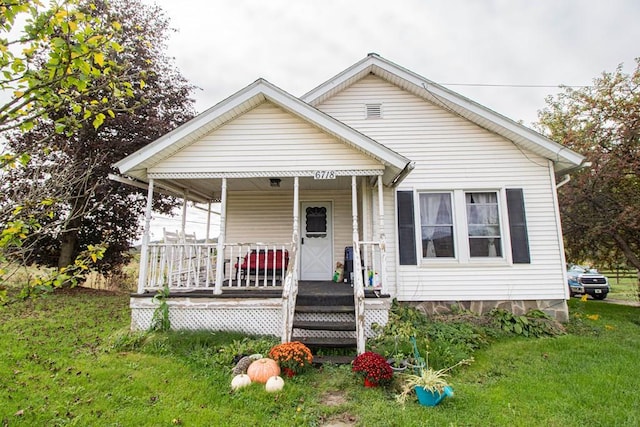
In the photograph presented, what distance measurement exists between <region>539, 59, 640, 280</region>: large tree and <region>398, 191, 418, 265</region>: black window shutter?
571 cm

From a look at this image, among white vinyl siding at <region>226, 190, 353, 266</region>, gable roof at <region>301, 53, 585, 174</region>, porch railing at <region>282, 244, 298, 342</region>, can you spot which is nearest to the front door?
white vinyl siding at <region>226, 190, 353, 266</region>

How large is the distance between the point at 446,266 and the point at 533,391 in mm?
3233

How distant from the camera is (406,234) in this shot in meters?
6.95

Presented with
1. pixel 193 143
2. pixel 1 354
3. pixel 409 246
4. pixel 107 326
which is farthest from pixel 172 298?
pixel 409 246

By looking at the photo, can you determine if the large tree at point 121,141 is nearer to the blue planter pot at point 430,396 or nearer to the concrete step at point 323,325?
the concrete step at point 323,325

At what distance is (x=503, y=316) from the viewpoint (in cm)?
645

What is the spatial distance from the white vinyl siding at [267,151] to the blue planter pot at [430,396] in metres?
3.92

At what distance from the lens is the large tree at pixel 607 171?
868cm

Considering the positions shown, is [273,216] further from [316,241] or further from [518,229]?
[518,229]

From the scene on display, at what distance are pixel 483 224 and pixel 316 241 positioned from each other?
3.98 metres

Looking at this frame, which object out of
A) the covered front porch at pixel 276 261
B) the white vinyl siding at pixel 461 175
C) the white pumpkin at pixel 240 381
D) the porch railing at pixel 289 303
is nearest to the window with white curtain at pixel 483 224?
the white vinyl siding at pixel 461 175

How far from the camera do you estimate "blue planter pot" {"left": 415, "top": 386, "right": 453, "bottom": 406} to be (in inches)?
138

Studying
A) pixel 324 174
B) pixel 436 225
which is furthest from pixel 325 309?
pixel 436 225

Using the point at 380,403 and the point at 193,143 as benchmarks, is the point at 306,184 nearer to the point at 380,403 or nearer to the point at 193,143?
the point at 193,143
